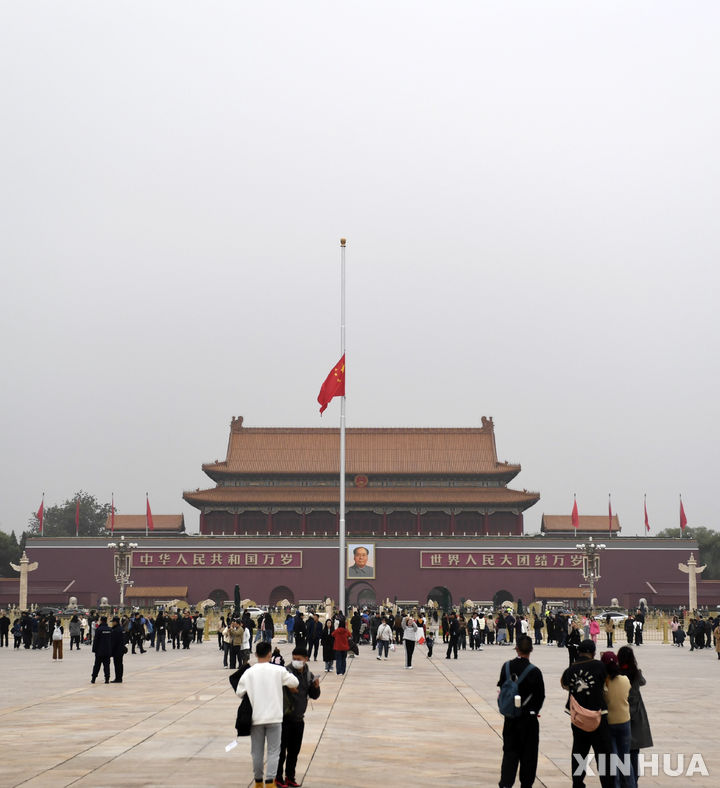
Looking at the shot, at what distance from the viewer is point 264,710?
340 inches

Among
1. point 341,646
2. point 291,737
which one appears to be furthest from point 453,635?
point 291,737

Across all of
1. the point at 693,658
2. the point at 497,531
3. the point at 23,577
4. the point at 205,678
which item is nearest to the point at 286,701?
the point at 205,678

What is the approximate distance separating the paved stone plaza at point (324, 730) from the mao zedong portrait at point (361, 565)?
43099mm

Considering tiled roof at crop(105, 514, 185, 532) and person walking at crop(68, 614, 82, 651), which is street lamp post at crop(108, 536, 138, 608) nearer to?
tiled roof at crop(105, 514, 185, 532)

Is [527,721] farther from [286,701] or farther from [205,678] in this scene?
[205,678]

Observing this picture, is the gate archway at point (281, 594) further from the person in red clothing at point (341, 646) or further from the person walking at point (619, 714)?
the person walking at point (619, 714)

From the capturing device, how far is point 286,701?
→ 9.07 meters

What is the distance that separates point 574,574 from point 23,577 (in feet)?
107

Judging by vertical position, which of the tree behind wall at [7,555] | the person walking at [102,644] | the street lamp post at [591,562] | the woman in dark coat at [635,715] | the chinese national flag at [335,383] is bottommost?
the woman in dark coat at [635,715]

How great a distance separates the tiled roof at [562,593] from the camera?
64.0 metres

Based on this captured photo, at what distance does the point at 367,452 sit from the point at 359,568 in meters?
9.33

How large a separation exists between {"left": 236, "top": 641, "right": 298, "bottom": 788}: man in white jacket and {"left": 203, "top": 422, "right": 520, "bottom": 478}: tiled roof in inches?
2402

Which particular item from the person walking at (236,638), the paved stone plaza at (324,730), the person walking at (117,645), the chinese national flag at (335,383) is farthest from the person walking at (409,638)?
the chinese national flag at (335,383)

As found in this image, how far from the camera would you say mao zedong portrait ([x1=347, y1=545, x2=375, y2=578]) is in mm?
65438
